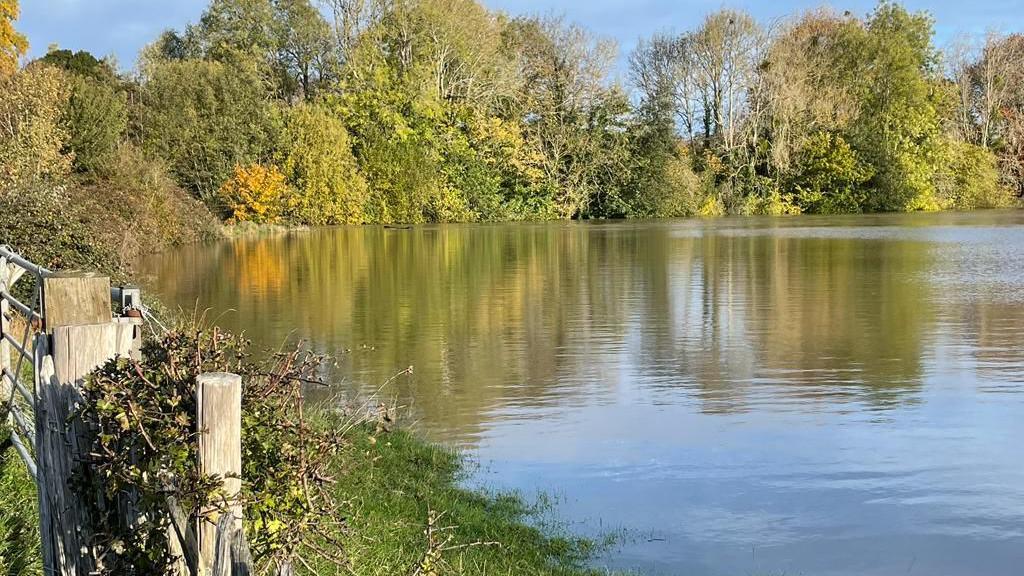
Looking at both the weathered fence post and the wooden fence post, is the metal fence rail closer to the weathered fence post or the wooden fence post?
the weathered fence post

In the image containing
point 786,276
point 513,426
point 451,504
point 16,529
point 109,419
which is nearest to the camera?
point 109,419

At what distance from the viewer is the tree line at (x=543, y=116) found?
48.6 m

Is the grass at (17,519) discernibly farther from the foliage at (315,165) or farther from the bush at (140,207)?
the foliage at (315,165)

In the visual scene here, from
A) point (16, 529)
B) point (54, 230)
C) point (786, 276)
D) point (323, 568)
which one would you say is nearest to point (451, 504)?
point (323, 568)

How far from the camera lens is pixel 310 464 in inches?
114

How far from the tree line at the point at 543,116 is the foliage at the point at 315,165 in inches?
4.5

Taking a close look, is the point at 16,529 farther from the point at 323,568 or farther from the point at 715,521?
the point at 715,521

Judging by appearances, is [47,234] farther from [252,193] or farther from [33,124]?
[252,193]

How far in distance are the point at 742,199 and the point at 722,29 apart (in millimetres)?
10569

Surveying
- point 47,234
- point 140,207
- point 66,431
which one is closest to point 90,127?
point 140,207

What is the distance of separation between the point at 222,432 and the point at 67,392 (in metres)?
0.74

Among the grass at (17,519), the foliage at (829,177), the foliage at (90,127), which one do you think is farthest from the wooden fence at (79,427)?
the foliage at (829,177)

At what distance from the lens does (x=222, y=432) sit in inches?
101

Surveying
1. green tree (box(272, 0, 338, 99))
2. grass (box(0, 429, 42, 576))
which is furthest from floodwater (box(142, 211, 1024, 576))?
green tree (box(272, 0, 338, 99))
